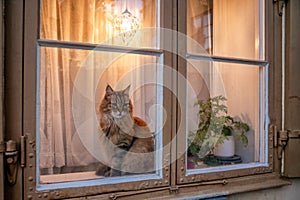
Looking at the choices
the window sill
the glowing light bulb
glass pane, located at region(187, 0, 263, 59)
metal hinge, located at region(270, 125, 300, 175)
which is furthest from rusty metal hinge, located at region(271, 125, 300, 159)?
the glowing light bulb

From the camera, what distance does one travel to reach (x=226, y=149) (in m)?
1.56

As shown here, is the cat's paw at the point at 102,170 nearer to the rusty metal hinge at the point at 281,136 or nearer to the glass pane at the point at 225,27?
the glass pane at the point at 225,27

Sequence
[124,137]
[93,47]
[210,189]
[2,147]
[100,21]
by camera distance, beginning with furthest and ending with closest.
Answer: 1. [100,21]
2. [124,137]
3. [210,189]
4. [93,47]
5. [2,147]

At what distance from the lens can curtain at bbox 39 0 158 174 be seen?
1452 mm

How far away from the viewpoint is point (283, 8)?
150cm

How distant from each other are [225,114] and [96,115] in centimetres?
78

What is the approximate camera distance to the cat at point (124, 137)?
4.12 ft

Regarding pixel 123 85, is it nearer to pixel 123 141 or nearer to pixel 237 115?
pixel 123 141

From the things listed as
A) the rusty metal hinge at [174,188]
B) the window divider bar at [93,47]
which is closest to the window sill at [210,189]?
the rusty metal hinge at [174,188]

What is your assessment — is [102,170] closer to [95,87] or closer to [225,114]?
[95,87]

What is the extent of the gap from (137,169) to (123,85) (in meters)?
0.74

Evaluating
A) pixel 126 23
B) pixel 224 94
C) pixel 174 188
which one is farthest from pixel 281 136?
pixel 126 23

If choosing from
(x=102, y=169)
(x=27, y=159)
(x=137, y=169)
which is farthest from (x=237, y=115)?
(x=27, y=159)

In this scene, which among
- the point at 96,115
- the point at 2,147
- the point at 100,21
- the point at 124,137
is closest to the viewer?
the point at 2,147
